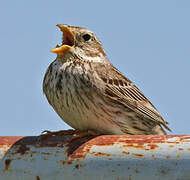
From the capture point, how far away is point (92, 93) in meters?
4.81

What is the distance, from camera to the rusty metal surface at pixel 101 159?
220 centimetres

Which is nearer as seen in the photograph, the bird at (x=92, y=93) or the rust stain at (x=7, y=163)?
the rust stain at (x=7, y=163)

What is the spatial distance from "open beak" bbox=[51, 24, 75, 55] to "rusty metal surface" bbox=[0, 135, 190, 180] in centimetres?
249

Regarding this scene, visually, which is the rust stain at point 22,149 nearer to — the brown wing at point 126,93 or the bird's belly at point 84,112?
the bird's belly at point 84,112

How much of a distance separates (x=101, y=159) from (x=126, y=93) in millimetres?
3352

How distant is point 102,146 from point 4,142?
616 mm

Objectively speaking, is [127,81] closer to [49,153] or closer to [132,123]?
[132,123]

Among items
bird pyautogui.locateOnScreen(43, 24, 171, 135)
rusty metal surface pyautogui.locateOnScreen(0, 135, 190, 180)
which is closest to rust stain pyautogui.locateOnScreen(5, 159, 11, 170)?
rusty metal surface pyautogui.locateOnScreen(0, 135, 190, 180)

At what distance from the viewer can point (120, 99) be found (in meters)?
5.38

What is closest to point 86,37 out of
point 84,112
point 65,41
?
point 65,41

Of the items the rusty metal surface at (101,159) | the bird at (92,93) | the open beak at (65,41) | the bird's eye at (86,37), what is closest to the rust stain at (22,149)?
the rusty metal surface at (101,159)

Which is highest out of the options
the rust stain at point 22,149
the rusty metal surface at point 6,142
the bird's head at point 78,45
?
the bird's head at point 78,45

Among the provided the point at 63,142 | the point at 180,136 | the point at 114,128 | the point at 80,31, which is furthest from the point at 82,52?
the point at 180,136

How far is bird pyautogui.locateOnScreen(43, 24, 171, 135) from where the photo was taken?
4715mm
